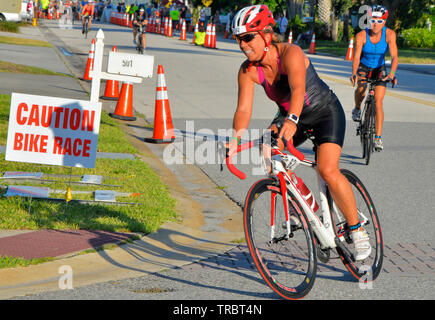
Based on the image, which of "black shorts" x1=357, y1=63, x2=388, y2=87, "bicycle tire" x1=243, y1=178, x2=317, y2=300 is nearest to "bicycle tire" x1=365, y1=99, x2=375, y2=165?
"black shorts" x1=357, y1=63, x2=388, y2=87

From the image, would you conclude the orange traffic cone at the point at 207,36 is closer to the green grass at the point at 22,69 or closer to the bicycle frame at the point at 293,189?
the green grass at the point at 22,69

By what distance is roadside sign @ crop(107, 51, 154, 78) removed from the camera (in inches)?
421

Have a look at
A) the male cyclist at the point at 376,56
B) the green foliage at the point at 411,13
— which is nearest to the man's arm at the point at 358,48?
the male cyclist at the point at 376,56

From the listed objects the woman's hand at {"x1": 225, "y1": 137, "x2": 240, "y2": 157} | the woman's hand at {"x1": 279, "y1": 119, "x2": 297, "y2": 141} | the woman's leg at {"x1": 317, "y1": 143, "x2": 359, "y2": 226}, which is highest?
the woman's hand at {"x1": 279, "y1": 119, "x2": 297, "y2": 141}

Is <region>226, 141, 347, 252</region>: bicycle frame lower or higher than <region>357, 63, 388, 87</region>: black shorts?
lower

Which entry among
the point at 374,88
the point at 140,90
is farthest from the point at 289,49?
the point at 140,90

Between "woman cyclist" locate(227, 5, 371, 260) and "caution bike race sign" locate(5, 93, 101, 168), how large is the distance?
7.07 feet

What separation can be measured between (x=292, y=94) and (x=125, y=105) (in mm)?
9310

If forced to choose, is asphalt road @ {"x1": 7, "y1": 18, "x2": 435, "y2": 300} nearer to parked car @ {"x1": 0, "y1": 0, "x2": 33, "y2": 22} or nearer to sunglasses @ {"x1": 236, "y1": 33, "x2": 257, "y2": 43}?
sunglasses @ {"x1": 236, "y1": 33, "x2": 257, "y2": 43}

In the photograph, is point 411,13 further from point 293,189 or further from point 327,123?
point 293,189

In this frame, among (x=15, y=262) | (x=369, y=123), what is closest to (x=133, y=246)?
(x=15, y=262)

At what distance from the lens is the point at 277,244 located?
5371 mm

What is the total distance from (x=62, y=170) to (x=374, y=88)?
4.54m

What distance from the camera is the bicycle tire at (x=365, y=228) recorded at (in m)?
5.49
